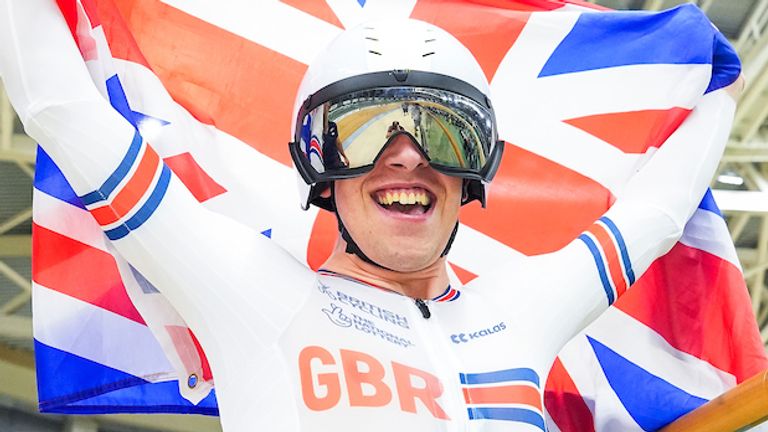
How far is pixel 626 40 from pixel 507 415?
1.29 meters

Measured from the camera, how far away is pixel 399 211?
6.36 ft

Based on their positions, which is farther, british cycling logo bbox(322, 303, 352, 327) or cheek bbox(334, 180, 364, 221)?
cheek bbox(334, 180, 364, 221)

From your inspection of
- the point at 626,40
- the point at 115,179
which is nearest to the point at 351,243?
the point at 115,179

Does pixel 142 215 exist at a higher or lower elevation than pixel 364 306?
higher

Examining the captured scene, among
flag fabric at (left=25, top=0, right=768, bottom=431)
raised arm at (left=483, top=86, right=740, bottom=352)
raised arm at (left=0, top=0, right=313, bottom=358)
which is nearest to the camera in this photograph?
raised arm at (left=0, top=0, right=313, bottom=358)

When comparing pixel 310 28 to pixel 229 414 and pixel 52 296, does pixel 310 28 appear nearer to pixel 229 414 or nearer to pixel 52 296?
pixel 52 296

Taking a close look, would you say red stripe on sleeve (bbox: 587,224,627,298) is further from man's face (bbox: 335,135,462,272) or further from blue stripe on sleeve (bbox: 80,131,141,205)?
blue stripe on sleeve (bbox: 80,131,141,205)

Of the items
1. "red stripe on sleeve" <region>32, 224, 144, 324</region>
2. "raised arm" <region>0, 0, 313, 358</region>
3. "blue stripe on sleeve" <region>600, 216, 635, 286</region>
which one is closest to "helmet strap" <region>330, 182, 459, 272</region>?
"raised arm" <region>0, 0, 313, 358</region>

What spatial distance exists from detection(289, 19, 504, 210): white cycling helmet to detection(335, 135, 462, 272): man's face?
0.05 meters

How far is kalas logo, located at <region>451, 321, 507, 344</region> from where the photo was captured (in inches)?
76.3

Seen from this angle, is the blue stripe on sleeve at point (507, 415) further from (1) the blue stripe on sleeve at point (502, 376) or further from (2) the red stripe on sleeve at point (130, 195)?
(2) the red stripe on sleeve at point (130, 195)

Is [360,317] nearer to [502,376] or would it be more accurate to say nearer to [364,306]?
[364,306]

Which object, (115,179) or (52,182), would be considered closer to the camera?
(115,179)

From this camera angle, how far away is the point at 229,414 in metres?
1.79
